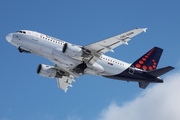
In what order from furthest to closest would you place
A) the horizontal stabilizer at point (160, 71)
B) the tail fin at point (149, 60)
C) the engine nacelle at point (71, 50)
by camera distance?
1. the tail fin at point (149, 60)
2. the horizontal stabilizer at point (160, 71)
3. the engine nacelle at point (71, 50)

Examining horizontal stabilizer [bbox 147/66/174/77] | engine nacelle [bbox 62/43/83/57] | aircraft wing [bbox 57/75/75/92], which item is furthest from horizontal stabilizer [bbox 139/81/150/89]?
engine nacelle [bbox 62/43/83/57]

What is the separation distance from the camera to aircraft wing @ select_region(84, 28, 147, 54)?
4944 cm

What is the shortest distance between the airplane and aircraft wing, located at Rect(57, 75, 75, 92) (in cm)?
287

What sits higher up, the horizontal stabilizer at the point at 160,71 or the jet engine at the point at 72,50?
the jet engine at the point at 72,50

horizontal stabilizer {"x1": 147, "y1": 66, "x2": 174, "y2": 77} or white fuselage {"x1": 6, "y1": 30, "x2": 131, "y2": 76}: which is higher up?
white fuselage {"x1": 6, "y1": 30, "x2": 131, "y2": 76}

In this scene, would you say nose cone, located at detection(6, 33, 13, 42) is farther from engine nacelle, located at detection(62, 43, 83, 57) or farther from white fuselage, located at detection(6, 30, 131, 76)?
engine nacelle, located at detection(62, 43, 83, 57)

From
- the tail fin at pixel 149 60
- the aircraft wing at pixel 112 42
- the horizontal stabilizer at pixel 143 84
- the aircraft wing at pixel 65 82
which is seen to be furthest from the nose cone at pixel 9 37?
the horizontal stabilizer at pixel 143 84

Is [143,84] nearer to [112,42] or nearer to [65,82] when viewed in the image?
[112,42]

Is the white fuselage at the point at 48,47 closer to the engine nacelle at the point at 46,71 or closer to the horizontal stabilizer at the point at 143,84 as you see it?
the engine nacelle at the point at 46,71

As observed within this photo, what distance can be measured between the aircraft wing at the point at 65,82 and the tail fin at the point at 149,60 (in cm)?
1165

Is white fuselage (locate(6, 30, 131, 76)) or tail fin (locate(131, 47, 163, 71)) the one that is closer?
white fuselage (locate(6, 30, 131, 76))

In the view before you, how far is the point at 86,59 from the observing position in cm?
5481

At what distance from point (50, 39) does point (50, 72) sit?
8603 millimetres

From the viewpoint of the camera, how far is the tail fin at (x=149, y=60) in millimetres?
60656
